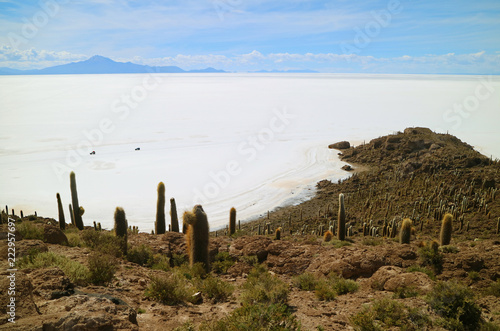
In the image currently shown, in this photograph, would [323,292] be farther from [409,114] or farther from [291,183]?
[409,114]

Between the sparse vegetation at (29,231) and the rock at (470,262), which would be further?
the sparse vegetation at (29,231)

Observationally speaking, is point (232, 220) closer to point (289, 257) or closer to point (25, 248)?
point (289, 257)

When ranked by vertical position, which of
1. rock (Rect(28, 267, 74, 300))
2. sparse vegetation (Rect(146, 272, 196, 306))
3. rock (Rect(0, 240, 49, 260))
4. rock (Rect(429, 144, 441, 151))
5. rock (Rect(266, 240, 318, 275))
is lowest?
rock (Rect(266, 240, 318, 275))

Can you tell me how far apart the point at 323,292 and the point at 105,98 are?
110 meters

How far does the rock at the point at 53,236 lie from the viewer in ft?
37.8

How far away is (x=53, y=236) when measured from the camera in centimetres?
1172

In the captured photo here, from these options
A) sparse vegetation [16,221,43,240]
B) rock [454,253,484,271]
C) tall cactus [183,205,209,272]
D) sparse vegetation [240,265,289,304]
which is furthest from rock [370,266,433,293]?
sparse vegetation [16,221,43,240]

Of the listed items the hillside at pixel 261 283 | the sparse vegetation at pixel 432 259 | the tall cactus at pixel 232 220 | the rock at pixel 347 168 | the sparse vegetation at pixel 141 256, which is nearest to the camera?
the hillside at pixel 261 283

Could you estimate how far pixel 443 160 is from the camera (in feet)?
98.2

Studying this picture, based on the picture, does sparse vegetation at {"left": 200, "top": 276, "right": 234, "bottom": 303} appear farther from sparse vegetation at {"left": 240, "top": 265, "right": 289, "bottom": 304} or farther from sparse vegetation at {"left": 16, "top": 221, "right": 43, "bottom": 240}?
sparse vegetation at {"left": 16, "top": 221, "right": 43, "bottom": 240}

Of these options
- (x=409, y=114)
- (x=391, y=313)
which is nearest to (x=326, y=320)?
(x=391, y=313)

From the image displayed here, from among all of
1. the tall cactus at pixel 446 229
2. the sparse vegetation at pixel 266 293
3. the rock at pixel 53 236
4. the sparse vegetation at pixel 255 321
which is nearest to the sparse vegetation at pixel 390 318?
the sparse vegetation at pixel 255 321

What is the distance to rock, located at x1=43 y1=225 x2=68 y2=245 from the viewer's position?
454 inches

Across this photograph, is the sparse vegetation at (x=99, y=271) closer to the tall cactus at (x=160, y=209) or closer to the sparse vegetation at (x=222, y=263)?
the sparse vegetation at (x=222, y=263)
